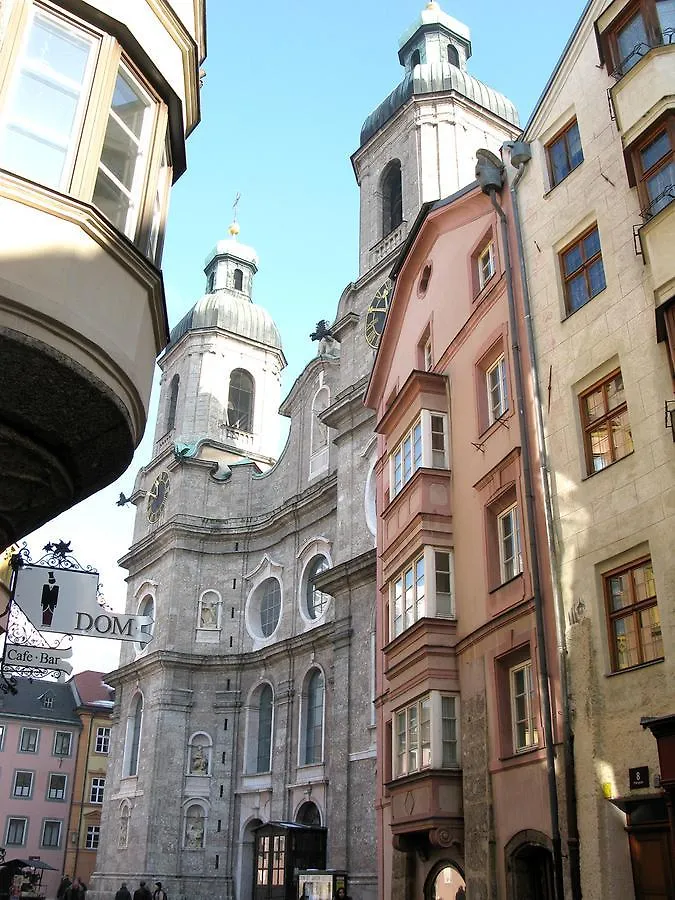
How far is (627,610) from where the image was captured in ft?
33.1

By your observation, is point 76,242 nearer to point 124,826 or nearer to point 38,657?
point 38,657

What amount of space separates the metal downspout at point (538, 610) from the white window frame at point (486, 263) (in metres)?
0.92

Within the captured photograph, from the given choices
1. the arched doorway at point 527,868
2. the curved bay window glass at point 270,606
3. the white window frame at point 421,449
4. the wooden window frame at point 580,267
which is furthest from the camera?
the curved bay window glass at point 270,606

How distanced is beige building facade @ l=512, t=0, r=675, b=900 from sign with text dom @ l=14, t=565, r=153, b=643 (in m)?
4.94

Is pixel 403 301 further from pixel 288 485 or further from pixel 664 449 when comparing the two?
pixel 288 485

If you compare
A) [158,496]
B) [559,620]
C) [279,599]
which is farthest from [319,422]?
[559,620]

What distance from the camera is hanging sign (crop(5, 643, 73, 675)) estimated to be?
9195 mm

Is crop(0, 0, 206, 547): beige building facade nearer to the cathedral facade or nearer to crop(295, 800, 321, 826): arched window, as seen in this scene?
Answer: the cathedral facade

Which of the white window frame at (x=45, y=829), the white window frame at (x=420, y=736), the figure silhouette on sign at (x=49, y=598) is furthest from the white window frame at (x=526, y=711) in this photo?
the white window frame at (x=45, y=829)

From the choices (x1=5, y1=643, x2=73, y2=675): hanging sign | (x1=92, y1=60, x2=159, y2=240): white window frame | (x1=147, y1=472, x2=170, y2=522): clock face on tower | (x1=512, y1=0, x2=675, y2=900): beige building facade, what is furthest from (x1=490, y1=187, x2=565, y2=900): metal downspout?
(x1=147, y1=472, x2=170, y2=522): clock face on tower

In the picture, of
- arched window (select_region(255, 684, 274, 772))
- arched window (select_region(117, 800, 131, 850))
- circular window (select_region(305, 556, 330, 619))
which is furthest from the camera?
arched window (select_region(117, 800, 131, 850))

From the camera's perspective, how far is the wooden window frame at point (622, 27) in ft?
38.0

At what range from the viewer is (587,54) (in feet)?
43.8

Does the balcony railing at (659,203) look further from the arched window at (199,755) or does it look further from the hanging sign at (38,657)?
the arched window at (199,755)
